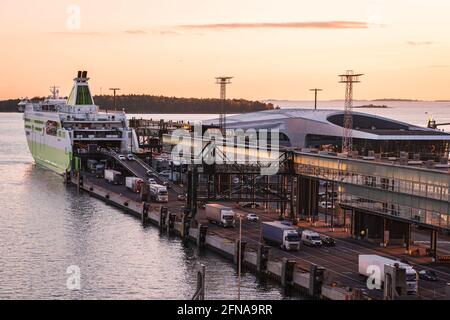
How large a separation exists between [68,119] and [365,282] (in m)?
60.0

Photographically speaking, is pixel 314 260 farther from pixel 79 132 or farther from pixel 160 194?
pixel 79 132

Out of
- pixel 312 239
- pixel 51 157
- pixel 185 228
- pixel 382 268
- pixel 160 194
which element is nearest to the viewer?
pixel 382 268

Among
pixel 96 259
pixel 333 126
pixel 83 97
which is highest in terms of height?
pixel 83 97

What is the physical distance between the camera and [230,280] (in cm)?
3619

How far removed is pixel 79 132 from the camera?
8644 cm

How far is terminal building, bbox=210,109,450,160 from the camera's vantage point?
262 ft

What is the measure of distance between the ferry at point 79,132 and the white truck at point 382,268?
50.6 meters

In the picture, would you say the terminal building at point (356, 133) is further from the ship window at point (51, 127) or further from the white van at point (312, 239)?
the white van at point (312, 239)

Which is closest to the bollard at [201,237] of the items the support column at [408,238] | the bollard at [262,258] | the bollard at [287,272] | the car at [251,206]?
the bollard at [262,258]

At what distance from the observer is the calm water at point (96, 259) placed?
113 ft

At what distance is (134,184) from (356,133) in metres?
23.9

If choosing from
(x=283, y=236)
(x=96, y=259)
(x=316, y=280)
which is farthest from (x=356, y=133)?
(x=316, y=280)
